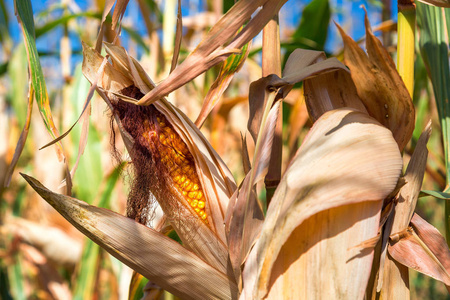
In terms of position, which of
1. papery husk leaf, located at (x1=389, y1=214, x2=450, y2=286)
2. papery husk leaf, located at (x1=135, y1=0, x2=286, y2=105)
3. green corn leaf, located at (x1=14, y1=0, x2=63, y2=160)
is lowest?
papery husk leaf, located at (x1=389, y1=214, x2=450, y2=286)

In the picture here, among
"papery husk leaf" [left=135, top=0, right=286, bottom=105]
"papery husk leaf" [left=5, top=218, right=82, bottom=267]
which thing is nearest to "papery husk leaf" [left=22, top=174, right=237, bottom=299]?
"papery husk leaf" [left=135, top=0, right=286, bottom=105]

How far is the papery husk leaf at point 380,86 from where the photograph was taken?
1.31 ft

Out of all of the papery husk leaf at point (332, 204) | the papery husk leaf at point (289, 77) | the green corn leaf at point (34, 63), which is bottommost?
the papery husk leaf at point (332, 204)

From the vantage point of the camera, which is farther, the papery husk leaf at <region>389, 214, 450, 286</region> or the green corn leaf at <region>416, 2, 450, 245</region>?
the green corn leaf at <region>416, 2, 450, 245</region>

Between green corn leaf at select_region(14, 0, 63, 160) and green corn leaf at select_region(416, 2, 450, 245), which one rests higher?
green corn leaf at select_region(14, 0, 63, 160)

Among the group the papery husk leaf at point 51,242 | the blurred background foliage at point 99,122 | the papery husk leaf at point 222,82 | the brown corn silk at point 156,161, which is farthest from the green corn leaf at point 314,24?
the papery husk leaf at point 51,242

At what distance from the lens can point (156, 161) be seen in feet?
1.38

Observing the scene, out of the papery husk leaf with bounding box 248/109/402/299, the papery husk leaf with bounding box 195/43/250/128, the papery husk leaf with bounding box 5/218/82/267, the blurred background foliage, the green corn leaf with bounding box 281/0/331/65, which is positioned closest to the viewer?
the papery husk leaf with bounding box 248/109/402/299

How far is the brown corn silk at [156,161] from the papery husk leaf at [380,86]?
178 mm

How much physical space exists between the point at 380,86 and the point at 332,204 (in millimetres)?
127

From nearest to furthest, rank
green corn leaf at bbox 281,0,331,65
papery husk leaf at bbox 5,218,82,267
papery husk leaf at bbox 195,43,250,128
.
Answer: papery husk leaf at bbox 195,43,250,128 → green corn leaf at bbox 281,0,331,65 → papery husk leaf at bbox 5,218,82,267

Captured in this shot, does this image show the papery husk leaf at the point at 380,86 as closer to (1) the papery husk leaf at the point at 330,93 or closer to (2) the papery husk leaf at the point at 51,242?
(1) the papery husk leaf at the point at 330,93

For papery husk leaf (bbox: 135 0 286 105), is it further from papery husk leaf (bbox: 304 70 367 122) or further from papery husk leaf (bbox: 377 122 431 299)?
papery husk leaf (bbox: 377 122 431 299)

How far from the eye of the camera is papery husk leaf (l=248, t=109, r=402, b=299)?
36 cm
